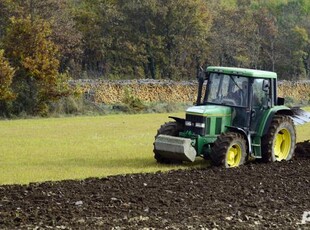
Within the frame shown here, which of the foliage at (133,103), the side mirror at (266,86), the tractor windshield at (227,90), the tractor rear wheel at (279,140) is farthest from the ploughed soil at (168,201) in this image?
the foliage at (133,103)

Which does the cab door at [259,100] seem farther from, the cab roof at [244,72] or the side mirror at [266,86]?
the cab roof at [244,72]

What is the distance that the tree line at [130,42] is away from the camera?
40.6m

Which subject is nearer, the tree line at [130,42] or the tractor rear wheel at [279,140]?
the tractor rear wheel at [279,140]

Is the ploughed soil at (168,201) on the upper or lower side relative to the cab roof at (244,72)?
lower

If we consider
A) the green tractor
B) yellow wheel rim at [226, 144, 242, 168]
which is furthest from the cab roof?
yellow wheel rim at [226, 144, 242, 168]

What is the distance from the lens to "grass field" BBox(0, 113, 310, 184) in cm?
1806

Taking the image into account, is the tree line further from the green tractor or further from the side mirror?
the side mirror

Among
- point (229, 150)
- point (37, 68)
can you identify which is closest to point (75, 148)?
point (229, 150)

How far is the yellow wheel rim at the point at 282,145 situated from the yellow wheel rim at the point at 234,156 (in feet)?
5.72

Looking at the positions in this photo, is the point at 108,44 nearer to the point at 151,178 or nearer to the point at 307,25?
the point at 307,25

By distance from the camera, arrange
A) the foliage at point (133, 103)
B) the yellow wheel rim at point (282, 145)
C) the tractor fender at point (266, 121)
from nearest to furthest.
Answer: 1. the tractor fender at point (266, 121)
2. the yellow wheel rim at point (282, 145)
3. the foliage at point (133, 103)

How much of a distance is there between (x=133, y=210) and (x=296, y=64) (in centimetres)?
6063

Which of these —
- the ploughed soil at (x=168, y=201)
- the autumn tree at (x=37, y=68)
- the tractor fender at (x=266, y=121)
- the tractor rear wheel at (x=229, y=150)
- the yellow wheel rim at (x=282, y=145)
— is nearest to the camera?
the ploughed soil at (x=168, y=201)

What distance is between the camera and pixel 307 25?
75938mm
